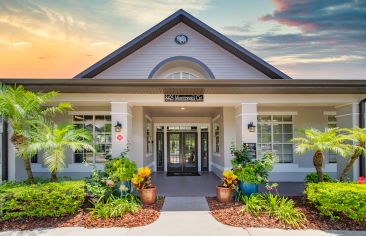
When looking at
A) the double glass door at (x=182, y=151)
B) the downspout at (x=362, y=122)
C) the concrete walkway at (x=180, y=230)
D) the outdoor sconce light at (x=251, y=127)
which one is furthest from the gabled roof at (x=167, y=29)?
the concrete walkway at (x=180, y=230)

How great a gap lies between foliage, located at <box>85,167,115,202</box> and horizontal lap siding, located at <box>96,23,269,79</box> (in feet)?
19.5

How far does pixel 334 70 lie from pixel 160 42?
1078 centimetres

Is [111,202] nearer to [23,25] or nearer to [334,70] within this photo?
[23,25]

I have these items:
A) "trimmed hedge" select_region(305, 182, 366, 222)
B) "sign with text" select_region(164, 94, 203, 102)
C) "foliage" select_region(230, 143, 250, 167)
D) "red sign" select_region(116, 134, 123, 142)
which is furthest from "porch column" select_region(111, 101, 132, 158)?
"trimmed hedge" select_region(305, 182, 366, 222)

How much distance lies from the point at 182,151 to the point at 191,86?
8575 millimetres

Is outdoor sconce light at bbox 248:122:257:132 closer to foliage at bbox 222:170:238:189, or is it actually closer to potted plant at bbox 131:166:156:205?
foliage at bbox 222:170:238:189

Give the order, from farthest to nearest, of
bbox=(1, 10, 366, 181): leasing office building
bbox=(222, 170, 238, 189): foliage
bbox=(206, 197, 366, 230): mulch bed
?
1. bbox=(1, 10, 366, 181): leasing office building
2. bbox=(222, 170, 238, 189): foliage
3. bbox=(206, 197, 366, 230): mulch bed

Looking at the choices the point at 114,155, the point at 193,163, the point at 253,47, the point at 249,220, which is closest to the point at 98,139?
the point at 114,155

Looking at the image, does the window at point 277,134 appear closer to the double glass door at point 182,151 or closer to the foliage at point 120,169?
the double glass door at point 182,151

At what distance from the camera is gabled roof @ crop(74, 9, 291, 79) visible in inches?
480

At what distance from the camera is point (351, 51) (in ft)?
51.6

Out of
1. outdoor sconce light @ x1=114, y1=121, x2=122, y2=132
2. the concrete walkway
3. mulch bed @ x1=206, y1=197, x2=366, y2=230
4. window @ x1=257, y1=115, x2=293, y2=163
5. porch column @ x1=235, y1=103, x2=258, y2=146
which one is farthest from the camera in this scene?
window @ x1=257, y1=115, x2=293, y2=163

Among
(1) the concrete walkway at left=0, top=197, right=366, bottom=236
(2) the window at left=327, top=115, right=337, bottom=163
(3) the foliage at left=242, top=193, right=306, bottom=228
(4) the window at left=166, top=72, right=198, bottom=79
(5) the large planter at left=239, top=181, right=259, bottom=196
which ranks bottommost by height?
(1) the concrete walkway at left=0, top=197, right=366, bottom=236

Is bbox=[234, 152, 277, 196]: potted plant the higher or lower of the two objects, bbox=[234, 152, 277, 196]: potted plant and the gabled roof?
the lower
